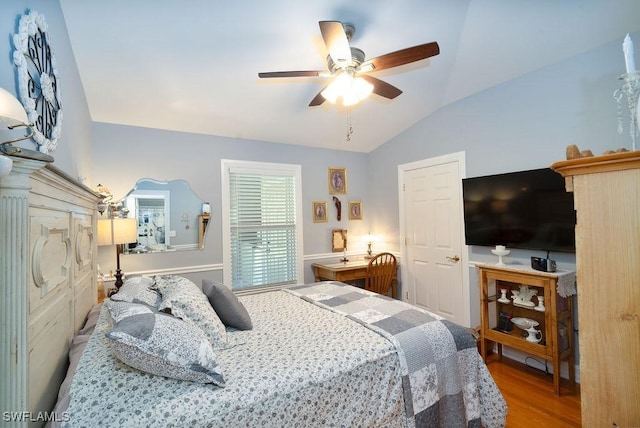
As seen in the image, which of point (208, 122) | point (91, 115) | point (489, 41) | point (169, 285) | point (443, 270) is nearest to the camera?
point (169, 285)

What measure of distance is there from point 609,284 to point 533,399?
2.16 metres

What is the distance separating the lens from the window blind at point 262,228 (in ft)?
11.4

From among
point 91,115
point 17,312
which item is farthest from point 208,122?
point 17,312

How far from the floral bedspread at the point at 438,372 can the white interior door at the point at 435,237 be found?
1.57 m

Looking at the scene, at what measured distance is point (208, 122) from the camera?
3.10 meters

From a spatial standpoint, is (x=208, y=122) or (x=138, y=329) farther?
(x=208, y=122)

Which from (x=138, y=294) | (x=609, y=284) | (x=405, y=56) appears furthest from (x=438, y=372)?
(x=405, y=56)

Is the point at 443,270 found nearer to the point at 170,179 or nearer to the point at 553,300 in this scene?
the point at 553,300

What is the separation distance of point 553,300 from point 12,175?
3.04 metres

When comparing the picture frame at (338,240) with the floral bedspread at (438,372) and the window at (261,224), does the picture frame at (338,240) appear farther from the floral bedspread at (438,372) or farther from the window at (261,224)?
the floral bedspread at (438,372)

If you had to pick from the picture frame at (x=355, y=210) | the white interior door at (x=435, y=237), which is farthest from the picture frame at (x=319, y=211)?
the white interior door at (x=435, y=237)

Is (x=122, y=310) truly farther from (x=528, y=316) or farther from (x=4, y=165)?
(x=528, y=316)

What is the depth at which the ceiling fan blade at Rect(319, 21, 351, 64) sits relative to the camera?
152cm

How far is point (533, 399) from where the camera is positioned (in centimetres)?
218
